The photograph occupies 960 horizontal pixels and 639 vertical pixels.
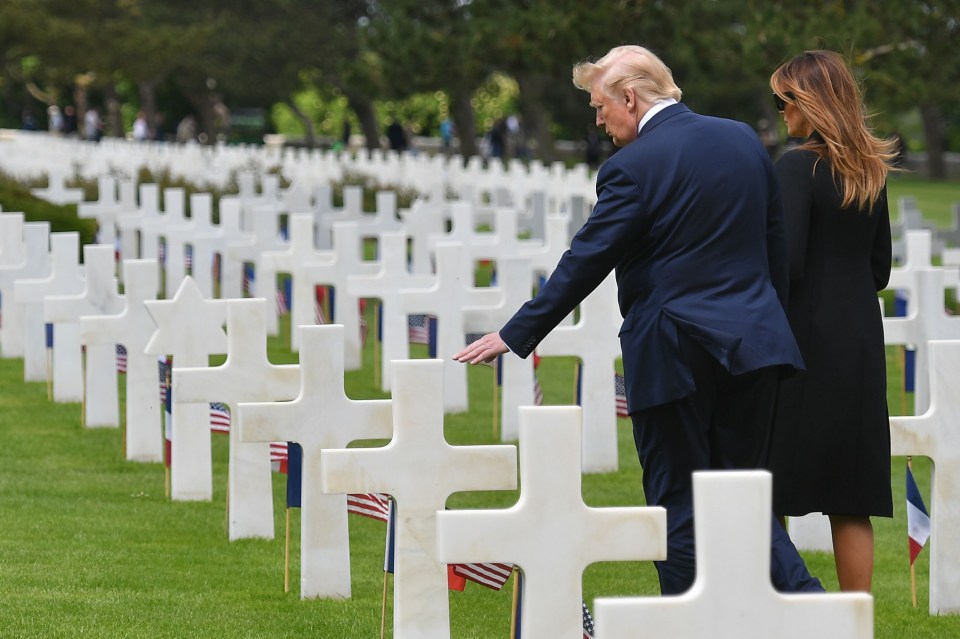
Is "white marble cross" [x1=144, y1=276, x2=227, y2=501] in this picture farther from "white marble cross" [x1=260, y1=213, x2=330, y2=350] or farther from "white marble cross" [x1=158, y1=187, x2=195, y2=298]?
"white marble cross" [x1=158, y1=187, x2=195, y2=298]

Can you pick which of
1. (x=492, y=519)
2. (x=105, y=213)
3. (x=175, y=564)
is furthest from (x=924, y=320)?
(x=105, y=213)

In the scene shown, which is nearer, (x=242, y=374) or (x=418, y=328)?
(x=242, y=374)

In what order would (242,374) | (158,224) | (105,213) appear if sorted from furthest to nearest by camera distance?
(105,213), (158,224), (242,374)

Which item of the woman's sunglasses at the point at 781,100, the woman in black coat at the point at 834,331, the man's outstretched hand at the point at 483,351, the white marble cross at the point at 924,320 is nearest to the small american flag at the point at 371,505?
the man's outstretched hand at the point at 483,351

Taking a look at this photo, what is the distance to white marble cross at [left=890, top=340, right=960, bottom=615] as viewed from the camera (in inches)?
219

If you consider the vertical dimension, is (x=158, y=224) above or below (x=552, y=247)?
above

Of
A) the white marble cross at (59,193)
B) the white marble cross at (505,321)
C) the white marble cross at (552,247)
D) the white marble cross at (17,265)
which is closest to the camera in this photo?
the white marble cross at (505,321)

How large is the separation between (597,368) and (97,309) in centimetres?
254

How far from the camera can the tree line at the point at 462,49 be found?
17109 mm

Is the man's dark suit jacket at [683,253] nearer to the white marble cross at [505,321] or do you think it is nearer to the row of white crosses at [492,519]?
the row of white crosses at [492,519]

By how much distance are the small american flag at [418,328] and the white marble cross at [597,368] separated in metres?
2.20

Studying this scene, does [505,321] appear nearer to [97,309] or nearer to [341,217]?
[97,309]

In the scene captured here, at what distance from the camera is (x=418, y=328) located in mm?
10781

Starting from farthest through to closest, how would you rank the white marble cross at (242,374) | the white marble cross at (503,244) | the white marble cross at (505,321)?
the white marble cross at (503,244) < the white marble cross at (505,321) < the white marble cross at (242,374)
